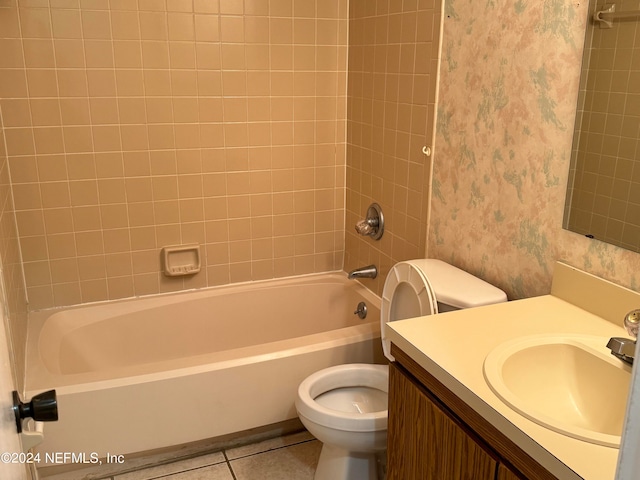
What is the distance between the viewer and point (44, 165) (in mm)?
2432

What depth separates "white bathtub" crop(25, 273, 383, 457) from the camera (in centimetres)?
206

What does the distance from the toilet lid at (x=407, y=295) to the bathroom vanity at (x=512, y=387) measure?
0.74ft

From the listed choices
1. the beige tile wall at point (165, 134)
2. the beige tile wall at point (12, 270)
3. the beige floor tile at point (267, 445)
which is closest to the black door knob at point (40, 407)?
the beige tile wall at point (12, 270)

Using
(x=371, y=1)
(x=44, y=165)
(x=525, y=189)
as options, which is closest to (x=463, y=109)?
(x=525, y=189)

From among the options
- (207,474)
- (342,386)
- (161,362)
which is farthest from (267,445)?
(161,362)

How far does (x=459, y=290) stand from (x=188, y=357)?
42.7 inches

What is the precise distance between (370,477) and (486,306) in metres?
0.80

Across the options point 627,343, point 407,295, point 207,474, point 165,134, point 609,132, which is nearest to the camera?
point 627,343

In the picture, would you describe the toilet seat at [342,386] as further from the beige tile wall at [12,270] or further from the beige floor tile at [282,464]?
the beige tile wall at [12,270]

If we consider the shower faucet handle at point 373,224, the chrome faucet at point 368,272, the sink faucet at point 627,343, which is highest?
the sink faucet at point 627,343

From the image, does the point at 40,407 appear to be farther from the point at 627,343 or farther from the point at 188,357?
the point at 188,357

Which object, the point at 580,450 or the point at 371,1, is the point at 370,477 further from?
the point at 371,1

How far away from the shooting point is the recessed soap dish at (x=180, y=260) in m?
2.70

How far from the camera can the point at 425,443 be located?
1.36 m
